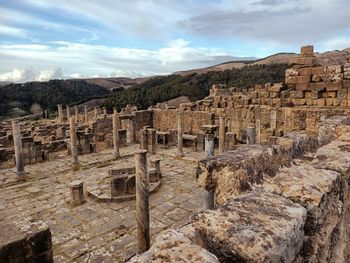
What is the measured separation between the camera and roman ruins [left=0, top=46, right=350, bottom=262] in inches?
57.8

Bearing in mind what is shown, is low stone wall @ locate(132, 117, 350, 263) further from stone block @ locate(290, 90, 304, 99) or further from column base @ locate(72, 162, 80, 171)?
column base @ locate(72, 162, 80, 171)

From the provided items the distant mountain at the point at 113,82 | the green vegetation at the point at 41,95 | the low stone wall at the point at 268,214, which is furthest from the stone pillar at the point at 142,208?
the distant mountain at the point at 113,82

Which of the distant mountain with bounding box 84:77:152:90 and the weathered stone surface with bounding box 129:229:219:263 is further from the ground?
the distant mountain with bounding box 84:77:152:90

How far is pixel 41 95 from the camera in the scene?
66.1m

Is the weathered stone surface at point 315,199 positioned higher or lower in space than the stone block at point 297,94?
lower

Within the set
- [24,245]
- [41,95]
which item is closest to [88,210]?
[24,245]

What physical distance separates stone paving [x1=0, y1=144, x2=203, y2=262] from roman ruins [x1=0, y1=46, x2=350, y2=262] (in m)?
0.03

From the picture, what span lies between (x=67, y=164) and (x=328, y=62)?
11.6 m

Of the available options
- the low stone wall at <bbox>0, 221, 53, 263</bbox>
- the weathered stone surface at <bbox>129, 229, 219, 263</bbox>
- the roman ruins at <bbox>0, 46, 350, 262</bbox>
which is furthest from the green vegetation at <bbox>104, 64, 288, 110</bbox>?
the weathered stone surface at <bbox>129, 229, 219, 263</bbox>

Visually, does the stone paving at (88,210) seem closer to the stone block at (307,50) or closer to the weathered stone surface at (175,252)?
the weathered stone surface at (175,252)

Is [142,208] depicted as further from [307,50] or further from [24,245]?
[307,50]

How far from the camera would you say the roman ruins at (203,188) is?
1.47 m

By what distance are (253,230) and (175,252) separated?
1.38ft

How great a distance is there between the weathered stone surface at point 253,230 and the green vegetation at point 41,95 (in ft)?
201
